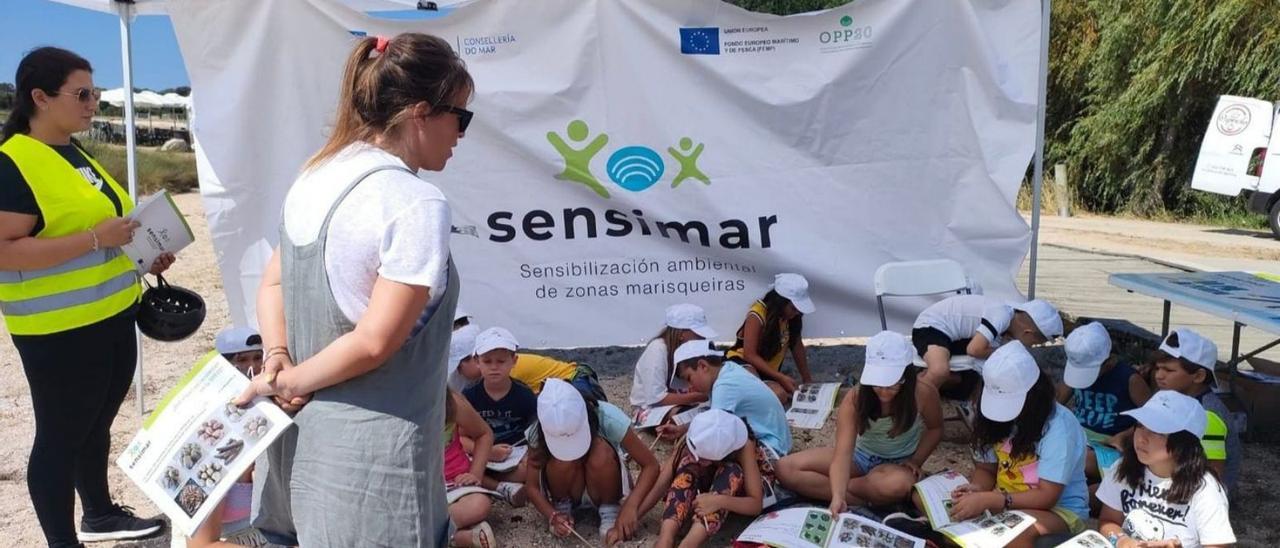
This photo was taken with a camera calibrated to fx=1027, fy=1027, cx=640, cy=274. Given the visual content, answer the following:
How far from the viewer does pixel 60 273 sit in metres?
2.90

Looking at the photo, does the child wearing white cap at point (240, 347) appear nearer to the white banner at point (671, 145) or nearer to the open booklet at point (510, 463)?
the open booklet at point (510, 463)

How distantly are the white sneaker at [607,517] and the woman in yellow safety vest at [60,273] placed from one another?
1.62 metres

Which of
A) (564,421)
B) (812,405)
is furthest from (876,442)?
(564,421)

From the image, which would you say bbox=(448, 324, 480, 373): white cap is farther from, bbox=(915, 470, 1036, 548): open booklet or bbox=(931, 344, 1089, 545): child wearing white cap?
bbox=(931, 344, 1089, 545): child wearing white cap

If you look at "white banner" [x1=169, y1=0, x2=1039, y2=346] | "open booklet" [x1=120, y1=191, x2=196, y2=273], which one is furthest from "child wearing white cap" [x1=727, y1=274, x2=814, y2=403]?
"open booklet" [x1=120, y1=191, x2=196, y2=273]

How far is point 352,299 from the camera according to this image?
151 cm

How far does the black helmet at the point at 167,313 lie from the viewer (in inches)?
126

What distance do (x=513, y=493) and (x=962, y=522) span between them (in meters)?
1.58

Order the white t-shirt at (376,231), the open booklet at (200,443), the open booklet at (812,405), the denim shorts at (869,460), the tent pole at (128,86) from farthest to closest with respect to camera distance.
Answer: the open booklet at (812,405), the tent pole at (128,86), the denim shorts at (869,460), the open booklet at (200,443), the white t-shirt at (376,231)

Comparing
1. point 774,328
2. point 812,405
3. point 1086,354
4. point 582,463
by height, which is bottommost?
point 812,405

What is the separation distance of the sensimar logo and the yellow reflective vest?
217 cm

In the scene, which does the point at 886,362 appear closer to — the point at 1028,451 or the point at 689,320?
the point at 1028,451

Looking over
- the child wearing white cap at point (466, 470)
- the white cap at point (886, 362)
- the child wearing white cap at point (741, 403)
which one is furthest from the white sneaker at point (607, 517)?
the white cap at point (886, 362)

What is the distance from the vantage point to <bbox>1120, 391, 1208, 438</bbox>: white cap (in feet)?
9.56
